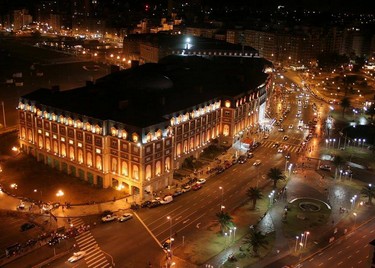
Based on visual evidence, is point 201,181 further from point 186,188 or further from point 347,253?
point 347,253

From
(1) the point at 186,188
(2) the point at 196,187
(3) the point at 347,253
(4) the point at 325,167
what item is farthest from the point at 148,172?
(4) the point at 325,167

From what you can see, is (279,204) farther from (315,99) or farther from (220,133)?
(315,99)

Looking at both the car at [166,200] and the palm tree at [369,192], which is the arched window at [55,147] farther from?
the palm tree at [369,192]

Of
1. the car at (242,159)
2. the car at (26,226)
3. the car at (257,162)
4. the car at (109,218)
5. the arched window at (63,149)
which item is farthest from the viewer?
the car at (242,159)

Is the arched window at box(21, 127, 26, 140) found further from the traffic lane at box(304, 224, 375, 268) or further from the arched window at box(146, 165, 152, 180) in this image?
the traffic lane at box(304, 224, 375, 268)

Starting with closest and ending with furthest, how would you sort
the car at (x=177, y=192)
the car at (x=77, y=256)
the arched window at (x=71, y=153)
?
the car at (x=77, y=256) → the car at (x=177, y=192) → the arched window at (x=71, y=153)

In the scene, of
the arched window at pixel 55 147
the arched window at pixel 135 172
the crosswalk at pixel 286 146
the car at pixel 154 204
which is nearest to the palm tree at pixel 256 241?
the car at pixel 154 204
